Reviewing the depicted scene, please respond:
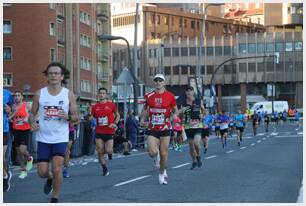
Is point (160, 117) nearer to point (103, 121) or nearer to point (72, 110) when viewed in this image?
point (103, 121)

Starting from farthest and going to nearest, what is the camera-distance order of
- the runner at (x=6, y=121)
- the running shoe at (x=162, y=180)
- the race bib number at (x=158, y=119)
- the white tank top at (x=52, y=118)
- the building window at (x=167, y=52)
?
1. the building window at (x=167, y=52)
2. the race bib number at (x=158, y=119)
3. the running shoe at (x=162, y=180)
4. the runner at (x=6, y=121)
5. the white tank top at (x=52, y=118)

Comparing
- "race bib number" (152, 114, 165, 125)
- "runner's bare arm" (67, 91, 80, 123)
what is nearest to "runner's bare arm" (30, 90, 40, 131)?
"runner's bare arm" (67, 91, 80, 123)

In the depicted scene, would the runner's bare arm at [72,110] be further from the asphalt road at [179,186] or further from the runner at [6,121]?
the runner at [6,121]

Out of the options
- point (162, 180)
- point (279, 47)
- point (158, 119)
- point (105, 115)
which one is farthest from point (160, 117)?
point (279, 47)

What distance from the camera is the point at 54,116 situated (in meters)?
9.15

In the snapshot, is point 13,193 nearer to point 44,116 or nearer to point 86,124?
point 44,116

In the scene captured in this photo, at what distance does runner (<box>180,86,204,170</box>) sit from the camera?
648 inches

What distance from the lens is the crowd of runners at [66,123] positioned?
9.20 m

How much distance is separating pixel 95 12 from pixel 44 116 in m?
72.8

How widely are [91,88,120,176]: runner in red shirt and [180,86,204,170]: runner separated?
193 cm

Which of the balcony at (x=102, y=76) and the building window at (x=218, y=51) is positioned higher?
the building window at (x=218, y=51)

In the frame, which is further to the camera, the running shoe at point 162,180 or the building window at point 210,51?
the building window at point 210,51

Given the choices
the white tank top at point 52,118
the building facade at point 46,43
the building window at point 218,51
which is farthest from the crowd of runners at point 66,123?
the building window at point 218,51

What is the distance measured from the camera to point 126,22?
127 meters
